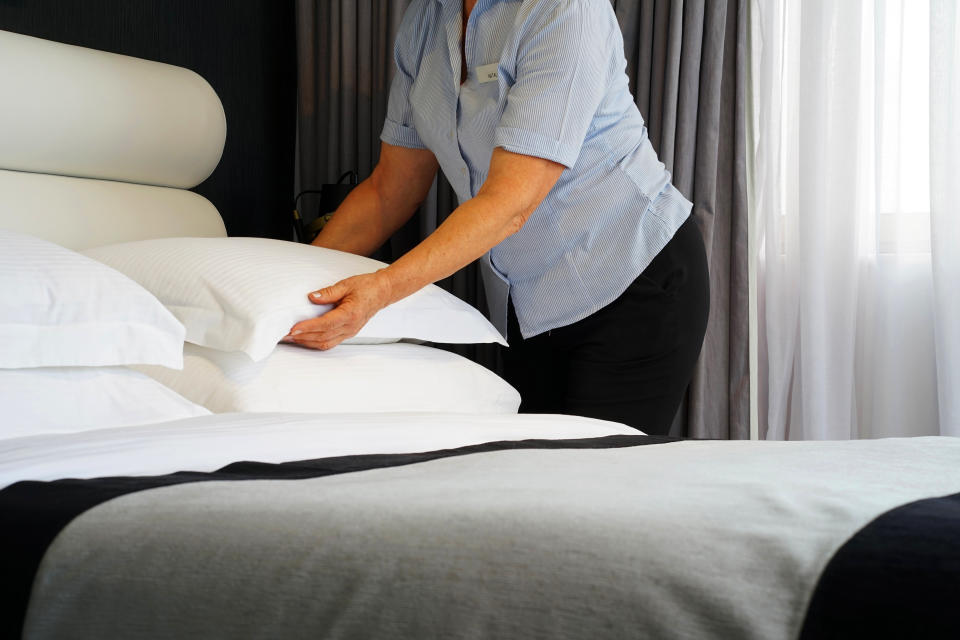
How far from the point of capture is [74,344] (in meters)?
1.08

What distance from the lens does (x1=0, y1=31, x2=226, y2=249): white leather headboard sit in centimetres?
165

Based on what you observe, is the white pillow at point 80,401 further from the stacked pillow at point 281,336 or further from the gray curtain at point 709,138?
the gray curtain at point 709,138

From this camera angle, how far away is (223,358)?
4.34 feet

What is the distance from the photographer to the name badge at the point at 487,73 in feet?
5.53

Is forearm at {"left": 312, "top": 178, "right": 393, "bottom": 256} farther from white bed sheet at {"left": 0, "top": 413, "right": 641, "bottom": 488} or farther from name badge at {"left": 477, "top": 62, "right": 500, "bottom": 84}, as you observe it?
white bed sheet at {"left": 0, "top": 413, "right": 641, "bottom": 488}

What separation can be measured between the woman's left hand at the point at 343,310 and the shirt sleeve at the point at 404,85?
0.74 meters

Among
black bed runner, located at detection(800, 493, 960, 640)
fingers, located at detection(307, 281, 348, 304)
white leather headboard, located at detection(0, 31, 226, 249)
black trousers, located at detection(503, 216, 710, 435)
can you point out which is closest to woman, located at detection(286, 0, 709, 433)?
black trousers, located at detection(503, 216, 710, 435)

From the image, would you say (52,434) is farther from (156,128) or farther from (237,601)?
(156,128)

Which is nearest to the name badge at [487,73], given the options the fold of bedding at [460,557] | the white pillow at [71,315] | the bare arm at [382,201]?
the bare arm at [382,201]

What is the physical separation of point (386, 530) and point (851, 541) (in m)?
0.26

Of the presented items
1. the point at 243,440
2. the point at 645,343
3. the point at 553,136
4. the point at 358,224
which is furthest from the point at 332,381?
the point at 358,224

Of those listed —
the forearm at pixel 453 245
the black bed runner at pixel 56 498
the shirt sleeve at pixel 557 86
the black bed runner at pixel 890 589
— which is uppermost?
the shirt sleeve at pixel 557 86

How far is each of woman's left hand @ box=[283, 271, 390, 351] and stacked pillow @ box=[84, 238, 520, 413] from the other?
0.06ft

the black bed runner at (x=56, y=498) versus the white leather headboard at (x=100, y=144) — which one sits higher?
the white leather headboard at (x=100, y=144)
